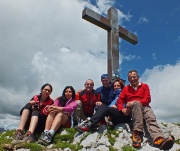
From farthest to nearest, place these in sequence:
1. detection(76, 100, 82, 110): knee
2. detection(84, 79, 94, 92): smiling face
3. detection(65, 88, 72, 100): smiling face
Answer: detection(84, 79, 94, 92): smiling face, detection(65, 88, 72, 100): smiling face, detection(76, 100, 82, 110): knee

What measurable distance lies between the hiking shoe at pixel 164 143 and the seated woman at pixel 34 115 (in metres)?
3.81

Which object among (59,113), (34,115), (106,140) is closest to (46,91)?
(34,115)

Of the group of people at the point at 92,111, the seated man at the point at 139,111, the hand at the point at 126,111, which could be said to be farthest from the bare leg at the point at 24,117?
the hand at the point at 126,111

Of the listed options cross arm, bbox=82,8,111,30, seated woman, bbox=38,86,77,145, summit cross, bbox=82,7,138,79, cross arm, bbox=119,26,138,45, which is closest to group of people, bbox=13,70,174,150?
seated woman, bbox=38,86,77,145

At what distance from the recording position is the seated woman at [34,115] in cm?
819

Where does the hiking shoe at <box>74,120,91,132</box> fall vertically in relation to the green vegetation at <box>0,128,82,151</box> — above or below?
above

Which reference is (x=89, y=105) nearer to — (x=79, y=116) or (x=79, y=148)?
(x=79, y=116)

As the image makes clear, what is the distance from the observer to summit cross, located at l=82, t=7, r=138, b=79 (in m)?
11.9

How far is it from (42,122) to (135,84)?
351 cm

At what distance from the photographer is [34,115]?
8.59 metres

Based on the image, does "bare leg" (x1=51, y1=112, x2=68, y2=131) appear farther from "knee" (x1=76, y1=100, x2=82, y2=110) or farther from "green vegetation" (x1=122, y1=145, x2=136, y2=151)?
"green vegetation" (x1=122, y1=145, x2=136, y2=151)

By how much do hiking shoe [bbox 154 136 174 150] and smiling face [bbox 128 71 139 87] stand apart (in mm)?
2002

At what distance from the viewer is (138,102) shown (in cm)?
769

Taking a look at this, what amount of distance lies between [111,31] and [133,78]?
4989 mm
